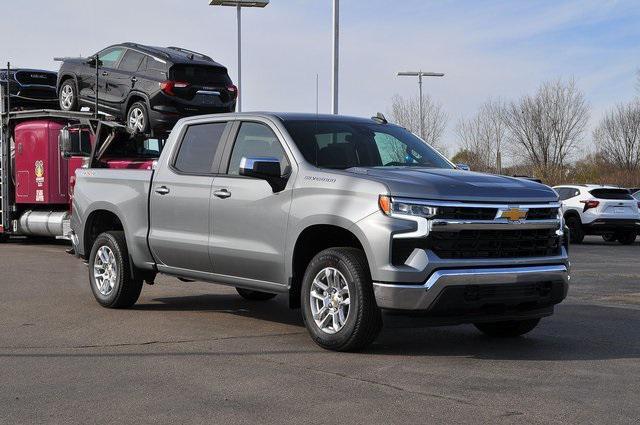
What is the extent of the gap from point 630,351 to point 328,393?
2832 millimetres

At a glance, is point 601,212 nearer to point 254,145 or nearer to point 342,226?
point 254,145

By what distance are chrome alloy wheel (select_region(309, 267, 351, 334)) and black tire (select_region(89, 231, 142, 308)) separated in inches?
109

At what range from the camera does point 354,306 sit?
702 cm

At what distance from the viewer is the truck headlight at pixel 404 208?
6.78m

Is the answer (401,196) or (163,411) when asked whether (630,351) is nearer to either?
(401,196)

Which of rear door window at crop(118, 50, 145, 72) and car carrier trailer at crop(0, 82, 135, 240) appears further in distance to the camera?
car carrier trailer at crop(0, 82, 135, 240)

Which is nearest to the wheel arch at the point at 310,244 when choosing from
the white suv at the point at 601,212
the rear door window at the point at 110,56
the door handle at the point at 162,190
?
the door handle at the point at 162,190

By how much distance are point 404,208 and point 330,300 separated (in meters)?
0.97

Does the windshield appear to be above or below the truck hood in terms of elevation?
above

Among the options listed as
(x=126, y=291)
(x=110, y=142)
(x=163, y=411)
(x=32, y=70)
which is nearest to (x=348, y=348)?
(x=163, y=411)

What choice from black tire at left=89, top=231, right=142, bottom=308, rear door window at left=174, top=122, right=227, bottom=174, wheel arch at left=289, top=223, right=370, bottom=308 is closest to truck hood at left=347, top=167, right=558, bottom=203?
wheel arch at left=289, top=223, right=370, bottom=308

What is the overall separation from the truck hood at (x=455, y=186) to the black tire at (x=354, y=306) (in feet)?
2.03

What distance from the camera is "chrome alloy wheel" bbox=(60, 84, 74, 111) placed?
659 inches

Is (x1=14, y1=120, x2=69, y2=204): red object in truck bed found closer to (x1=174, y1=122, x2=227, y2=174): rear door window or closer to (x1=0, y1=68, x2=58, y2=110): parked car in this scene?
(x1=0, y1=68, x2=58, y2=110): parked car
